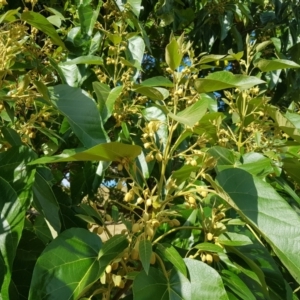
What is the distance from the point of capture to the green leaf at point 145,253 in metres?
0.68

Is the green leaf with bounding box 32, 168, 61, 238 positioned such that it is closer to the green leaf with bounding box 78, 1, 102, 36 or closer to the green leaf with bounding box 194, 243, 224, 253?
the green leaf with bounding box 194, 243, 224, 253

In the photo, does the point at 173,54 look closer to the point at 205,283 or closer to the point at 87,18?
the point at 205,283

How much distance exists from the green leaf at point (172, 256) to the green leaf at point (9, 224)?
0.72ft

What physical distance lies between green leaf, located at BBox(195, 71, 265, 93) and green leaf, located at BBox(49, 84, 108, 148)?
7.5 inches

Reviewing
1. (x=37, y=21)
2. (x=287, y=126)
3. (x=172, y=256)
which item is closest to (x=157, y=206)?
(x=172, y=256)

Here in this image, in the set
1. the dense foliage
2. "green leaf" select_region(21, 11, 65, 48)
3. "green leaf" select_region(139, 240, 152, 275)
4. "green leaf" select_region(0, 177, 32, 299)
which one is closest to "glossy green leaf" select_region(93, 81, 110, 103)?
the dense foliage

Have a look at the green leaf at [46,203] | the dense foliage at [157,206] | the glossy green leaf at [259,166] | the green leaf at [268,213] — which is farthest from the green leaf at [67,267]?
the glossy green leaf at [259,166]

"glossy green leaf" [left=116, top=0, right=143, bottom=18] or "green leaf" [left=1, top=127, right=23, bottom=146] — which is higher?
"glossy green leaf" [left=116, top=0, right=143, bottom=18]

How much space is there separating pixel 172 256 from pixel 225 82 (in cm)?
30

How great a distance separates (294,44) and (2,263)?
207 centimetres

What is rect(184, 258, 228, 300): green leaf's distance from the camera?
708 millimetres

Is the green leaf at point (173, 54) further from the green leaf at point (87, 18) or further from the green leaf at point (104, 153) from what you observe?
the green leaf at point (87, 18)

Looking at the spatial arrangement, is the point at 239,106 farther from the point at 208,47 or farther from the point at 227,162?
the point at 208,47

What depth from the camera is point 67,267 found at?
0.74 meters
